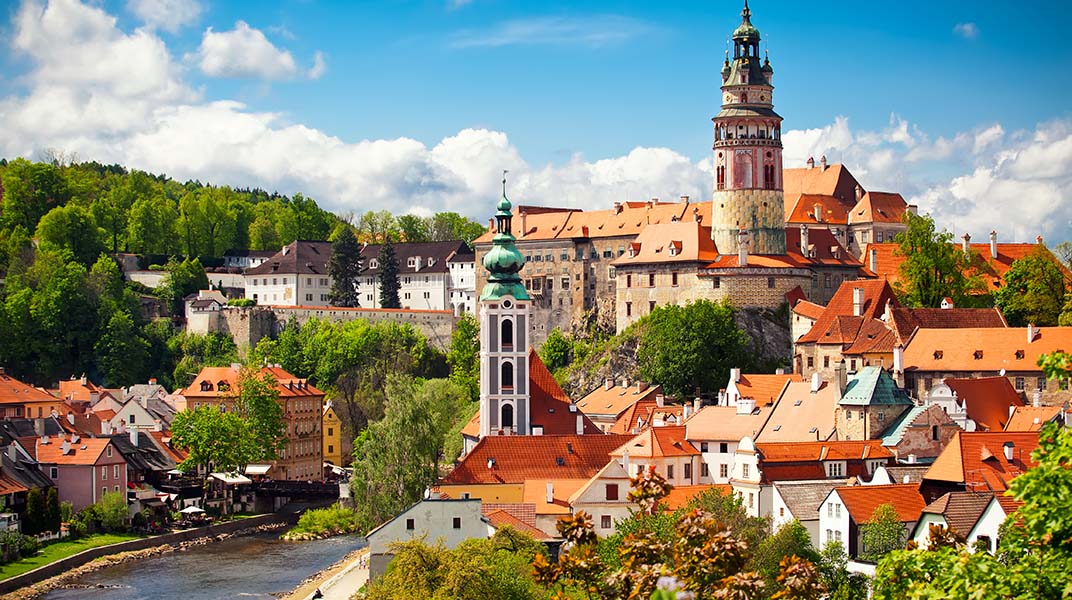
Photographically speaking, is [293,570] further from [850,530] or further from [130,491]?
[850,530]

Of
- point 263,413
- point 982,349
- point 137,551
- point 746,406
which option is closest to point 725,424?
point 746,406

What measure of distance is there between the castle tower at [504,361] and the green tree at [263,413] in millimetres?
17242

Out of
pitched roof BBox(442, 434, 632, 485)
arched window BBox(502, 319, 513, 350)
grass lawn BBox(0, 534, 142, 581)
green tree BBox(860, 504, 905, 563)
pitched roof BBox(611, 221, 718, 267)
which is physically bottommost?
grass lawn BBox(0, 534, 142, 581)

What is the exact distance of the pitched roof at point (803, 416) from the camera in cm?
5762

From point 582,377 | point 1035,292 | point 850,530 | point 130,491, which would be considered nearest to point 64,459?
point 130,491

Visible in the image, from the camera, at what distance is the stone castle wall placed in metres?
81.4

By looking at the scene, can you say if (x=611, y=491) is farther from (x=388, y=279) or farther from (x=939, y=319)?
(x=388, y=279)

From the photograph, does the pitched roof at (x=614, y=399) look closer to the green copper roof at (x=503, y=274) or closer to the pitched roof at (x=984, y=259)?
the green copper roof at (x=503, y=274)

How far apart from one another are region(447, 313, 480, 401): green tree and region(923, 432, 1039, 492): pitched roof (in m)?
44.2

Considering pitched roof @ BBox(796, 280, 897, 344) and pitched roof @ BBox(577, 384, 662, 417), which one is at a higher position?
pitched roof @ BBox(796, 280, 897, 344)

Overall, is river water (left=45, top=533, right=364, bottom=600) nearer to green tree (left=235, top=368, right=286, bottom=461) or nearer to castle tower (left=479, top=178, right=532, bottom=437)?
castle tower (left=479, top=178, right=532, bottom=437)

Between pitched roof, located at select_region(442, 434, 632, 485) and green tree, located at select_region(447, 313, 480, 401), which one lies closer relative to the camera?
pitched roof, located at select_region(442, 434, 632, 485)

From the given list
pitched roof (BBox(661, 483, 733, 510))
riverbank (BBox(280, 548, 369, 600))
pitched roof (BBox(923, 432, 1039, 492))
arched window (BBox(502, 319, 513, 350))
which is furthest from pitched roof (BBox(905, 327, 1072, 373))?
riverbank (BBox(280, 548, 369, 600))

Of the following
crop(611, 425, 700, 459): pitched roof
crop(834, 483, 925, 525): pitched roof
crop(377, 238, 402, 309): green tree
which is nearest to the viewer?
crop(834, 483, 925, 525): pitched roof
